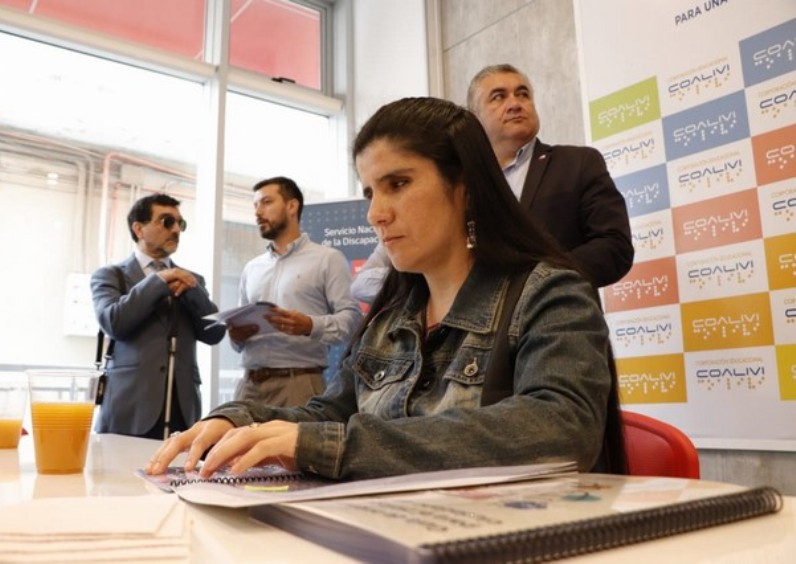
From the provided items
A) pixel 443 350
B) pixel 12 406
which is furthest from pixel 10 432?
pixel 443 350

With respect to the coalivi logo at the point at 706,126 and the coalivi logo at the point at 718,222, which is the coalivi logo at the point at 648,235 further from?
the coalivi logo at the point at 706,126

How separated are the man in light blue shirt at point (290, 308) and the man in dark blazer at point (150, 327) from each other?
20cm

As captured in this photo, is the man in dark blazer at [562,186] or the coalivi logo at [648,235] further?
the coalivi logo at [648,235]

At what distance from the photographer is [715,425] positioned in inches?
95.7

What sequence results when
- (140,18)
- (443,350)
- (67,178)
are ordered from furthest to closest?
(140,18) < (67,178) < (443,350)

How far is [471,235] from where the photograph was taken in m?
1.12

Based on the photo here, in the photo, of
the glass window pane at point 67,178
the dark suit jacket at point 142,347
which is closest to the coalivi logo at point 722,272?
the dark suit jacket at point 142,347

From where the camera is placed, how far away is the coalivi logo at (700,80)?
252cm

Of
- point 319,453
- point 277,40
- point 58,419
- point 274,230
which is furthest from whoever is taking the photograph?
point 277,40

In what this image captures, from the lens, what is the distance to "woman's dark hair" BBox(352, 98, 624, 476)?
1047 millimetres

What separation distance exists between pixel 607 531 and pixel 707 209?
7.82 ft

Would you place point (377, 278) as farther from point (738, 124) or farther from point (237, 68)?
point (237, 68)

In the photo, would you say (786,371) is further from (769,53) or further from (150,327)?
(150,327)

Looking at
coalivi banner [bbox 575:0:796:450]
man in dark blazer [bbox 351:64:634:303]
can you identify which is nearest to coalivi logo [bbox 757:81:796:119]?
coalivi banner [bbox 575:0:796:450]
